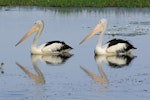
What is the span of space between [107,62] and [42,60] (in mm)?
1358

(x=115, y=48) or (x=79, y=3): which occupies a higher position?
(x=115, y=48)

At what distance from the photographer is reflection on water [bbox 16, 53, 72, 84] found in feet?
37.4

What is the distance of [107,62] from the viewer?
1380cm

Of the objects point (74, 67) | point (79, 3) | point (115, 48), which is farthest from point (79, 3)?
point (74, 67)

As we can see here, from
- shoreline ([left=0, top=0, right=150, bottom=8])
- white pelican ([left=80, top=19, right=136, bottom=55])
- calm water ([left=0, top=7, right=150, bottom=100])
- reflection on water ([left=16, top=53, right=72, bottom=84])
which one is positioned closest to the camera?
calm water ([left=0, top=7, right=150, bottom=100])

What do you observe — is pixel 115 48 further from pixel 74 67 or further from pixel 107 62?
pixel 74 67

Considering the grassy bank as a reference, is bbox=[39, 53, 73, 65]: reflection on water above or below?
above

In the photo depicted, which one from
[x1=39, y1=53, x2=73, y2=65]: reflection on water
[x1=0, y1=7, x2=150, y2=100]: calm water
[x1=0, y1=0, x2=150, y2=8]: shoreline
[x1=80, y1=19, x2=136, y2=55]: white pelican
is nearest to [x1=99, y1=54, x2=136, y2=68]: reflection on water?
[x1=0, y1=7, x2=150, y2=100]: calm water

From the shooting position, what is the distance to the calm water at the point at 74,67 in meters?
9.97

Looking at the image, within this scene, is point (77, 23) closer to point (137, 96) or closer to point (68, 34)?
point (68, 34)

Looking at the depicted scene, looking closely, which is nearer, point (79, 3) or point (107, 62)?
point (107, 62)

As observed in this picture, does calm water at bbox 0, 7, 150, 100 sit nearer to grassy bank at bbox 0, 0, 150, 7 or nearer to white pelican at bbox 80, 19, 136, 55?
white pelican at bbox 80, 19, 136, 55

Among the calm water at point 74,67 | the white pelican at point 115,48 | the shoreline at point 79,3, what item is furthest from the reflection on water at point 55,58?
the shoreline at point 79,3

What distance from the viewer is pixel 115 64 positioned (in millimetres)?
13359
